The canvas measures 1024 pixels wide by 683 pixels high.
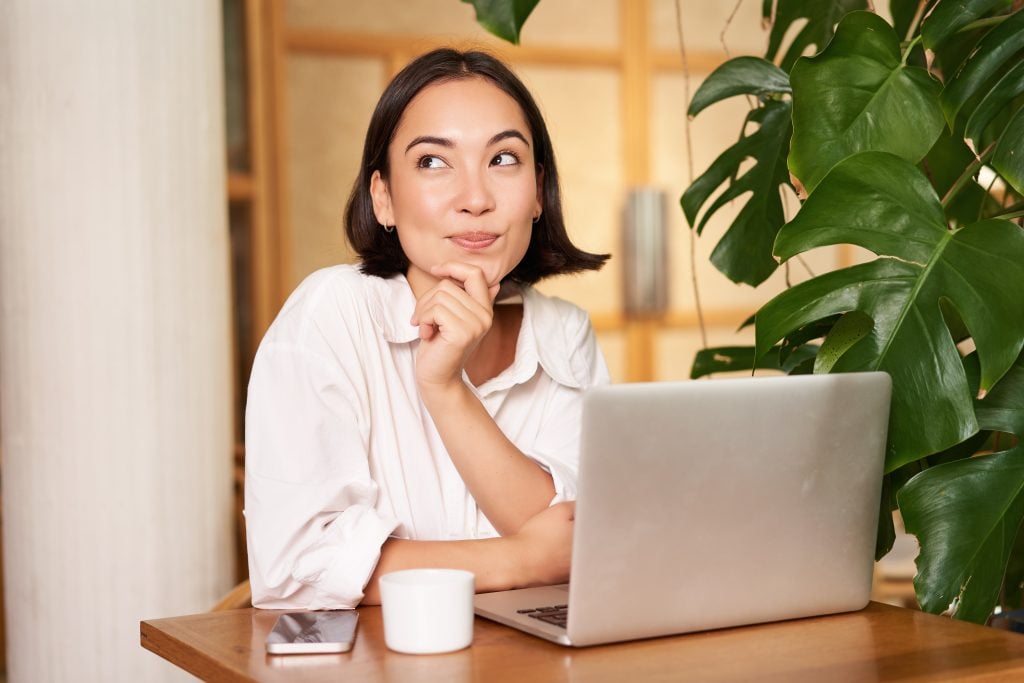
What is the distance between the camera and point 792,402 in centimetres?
108

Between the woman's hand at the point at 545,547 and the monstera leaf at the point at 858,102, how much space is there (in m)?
0.47

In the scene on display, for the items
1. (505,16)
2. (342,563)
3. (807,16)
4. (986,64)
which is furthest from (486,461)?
(807,16)

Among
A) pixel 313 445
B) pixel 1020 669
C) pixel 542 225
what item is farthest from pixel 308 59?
pixel 1020 669

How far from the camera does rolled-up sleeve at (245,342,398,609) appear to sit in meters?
1.27

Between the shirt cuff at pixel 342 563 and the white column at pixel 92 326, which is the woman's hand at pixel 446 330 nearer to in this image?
the shirt cuff at pixel 342 563

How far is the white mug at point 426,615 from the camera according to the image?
1.02 meters

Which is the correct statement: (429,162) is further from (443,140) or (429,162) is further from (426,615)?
(426,615)

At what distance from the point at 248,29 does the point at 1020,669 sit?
2.84 metres

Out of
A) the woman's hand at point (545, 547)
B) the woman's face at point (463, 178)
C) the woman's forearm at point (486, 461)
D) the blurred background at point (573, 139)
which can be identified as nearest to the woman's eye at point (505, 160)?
the woman's face at point (463, 178)

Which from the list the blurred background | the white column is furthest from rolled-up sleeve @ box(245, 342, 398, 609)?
the blurred background

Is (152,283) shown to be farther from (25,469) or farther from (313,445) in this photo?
(313,445)

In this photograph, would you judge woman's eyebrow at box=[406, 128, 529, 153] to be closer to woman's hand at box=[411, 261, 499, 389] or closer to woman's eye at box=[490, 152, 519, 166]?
woman's eye at box=[490, 152, 519, 166]

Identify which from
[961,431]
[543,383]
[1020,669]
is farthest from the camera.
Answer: [543,383]

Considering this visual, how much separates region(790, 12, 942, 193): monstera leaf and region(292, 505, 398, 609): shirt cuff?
628mm
